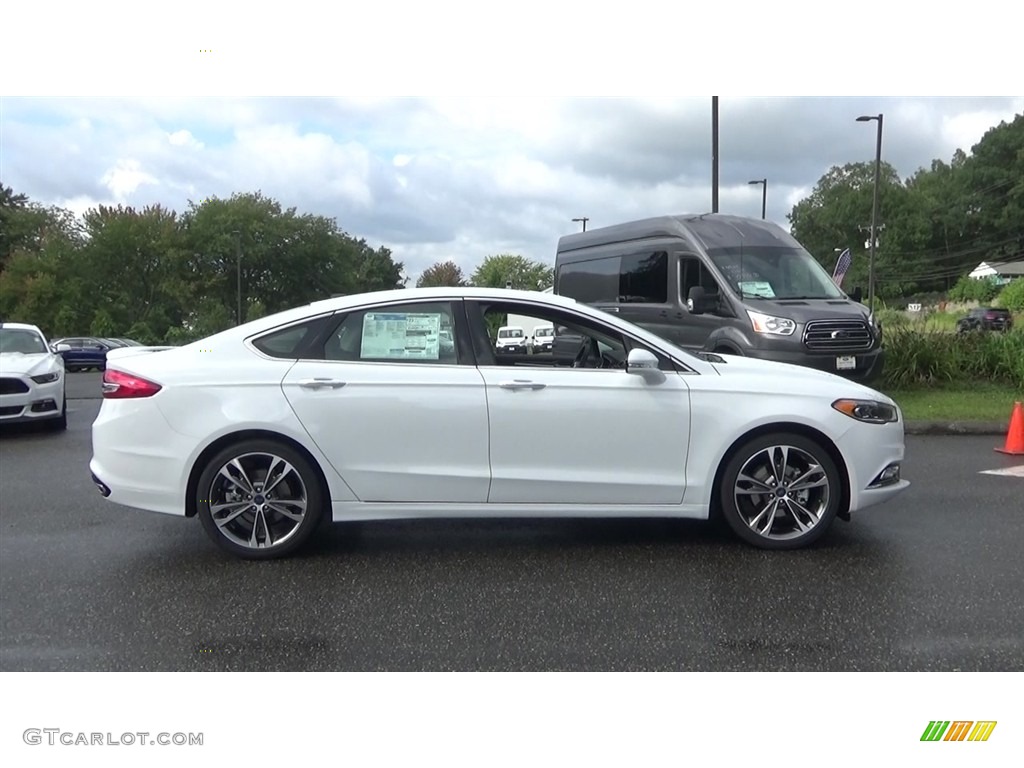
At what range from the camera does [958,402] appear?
11.8 m

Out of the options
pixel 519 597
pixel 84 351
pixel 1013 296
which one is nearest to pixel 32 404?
pixel 519 597

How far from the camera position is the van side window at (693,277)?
10531 mm

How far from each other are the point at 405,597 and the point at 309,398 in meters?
1.20

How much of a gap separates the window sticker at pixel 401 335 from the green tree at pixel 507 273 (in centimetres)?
56

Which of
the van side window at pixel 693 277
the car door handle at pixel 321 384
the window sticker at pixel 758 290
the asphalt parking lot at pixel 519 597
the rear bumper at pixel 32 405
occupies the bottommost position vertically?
A: the asphalt parking lot at pixel 519 597

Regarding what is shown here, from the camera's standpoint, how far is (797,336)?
983cm

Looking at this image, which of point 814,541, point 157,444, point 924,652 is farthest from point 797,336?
point 157,444

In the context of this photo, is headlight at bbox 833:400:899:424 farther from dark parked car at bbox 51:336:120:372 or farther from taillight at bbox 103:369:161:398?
dark parked car at bbox 51:336:120:372

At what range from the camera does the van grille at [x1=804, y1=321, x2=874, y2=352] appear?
9844 mm

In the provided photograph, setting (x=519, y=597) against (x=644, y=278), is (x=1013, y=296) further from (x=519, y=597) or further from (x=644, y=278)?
(x=519, y=597)

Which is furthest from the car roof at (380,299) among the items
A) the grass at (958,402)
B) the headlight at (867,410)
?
the grass at (958,402)

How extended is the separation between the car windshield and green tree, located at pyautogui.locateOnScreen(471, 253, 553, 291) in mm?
6785

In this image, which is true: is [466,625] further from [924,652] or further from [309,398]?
[924,652]

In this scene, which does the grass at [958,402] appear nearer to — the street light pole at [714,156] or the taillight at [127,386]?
the street light pole at [714,156]
